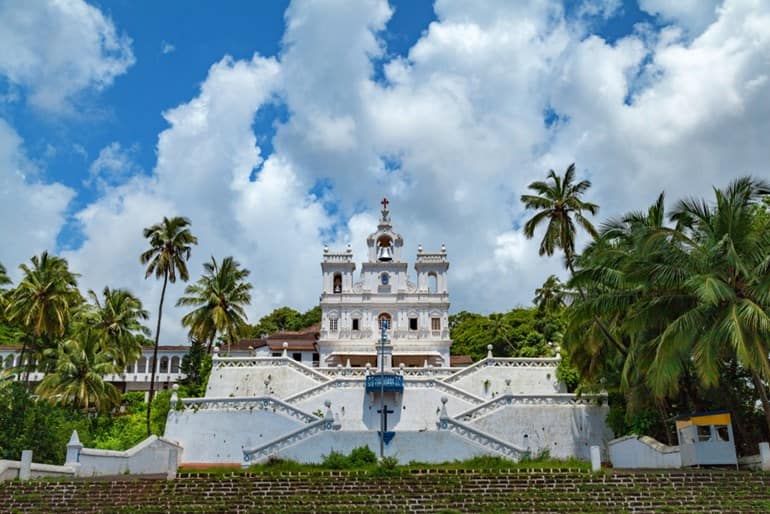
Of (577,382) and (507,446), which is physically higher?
(577,382)

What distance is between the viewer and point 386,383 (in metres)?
30.7

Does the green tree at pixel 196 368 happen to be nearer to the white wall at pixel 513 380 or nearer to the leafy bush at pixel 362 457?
the white wall at pixel 513 380

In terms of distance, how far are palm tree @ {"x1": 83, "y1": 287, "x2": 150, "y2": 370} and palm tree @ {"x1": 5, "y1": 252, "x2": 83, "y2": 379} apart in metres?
4.64

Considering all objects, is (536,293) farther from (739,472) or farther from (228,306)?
(739,472)

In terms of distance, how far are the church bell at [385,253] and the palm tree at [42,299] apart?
2133cm

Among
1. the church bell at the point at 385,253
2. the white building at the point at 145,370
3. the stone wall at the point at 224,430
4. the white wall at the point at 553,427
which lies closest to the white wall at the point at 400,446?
the stone wall at the point at 224,430

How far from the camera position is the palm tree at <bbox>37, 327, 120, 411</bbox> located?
3828 centimetres

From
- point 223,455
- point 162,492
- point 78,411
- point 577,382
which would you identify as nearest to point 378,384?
point 223,455

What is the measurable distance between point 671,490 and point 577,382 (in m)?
15.9

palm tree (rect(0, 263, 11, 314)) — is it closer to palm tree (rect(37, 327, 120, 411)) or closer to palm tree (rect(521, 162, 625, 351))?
palm tree (rect(37, 327, 120, 411))

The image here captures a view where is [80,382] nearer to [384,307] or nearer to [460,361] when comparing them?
[384,307]

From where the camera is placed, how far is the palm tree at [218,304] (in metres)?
42.7

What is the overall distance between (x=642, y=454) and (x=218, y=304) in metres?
27.9

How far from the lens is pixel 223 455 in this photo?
29078 mm
